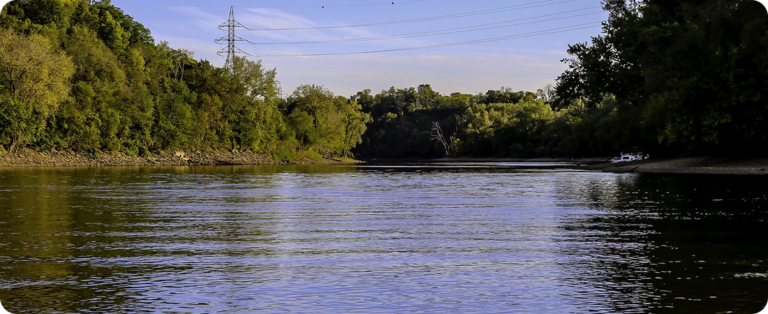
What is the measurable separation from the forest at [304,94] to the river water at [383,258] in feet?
25.5

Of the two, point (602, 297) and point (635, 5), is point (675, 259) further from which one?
point (635, 5)

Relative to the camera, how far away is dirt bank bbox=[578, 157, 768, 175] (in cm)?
6562

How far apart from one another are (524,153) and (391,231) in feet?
547

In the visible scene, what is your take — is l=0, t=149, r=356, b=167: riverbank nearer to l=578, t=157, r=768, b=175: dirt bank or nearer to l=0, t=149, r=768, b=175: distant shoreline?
l=0, t=149, r=768, b=175: distant shoreline

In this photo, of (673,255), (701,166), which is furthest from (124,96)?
(673,255)

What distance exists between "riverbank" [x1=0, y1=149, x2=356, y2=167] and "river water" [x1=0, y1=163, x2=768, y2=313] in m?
74.9

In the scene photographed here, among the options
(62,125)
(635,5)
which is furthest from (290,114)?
(635,5)

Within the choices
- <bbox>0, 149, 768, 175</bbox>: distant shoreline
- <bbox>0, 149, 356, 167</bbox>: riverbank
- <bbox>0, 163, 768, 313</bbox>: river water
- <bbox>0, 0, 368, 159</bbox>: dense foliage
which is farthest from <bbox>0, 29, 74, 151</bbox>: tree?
<bbox>0, 163, 768, 313</bbox>: river water

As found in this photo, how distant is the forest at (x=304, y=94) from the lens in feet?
205

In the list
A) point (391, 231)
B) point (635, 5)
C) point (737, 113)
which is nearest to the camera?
point (391, 231)

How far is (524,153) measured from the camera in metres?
186

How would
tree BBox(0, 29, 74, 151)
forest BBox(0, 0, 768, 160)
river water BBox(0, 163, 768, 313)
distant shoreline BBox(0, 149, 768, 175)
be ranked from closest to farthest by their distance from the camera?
1. river water BBox(0, 163, 768, 313)
2. forest BBox(0, 0, 768, 160)
3. distant shoreline BBox(0, 149, 768, 175)
4. tree BBox(0, 29, 74, 151)

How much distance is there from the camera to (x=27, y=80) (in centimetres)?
9775

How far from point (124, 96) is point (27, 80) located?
948 inches
